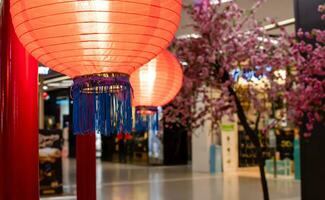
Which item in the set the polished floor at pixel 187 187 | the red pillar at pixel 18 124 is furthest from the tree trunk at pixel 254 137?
the polished floor at pixel 187 187

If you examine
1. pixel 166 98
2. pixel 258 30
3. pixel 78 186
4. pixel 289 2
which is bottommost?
pixel 78 186

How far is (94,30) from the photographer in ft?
4.99

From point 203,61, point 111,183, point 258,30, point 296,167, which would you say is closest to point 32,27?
point 203,61

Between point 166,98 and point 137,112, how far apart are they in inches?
10.1

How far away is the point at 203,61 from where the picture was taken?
3.81 m

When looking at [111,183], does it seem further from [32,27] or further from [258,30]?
[32,27]

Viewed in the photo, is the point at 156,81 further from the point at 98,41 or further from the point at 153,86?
the point at 98,41

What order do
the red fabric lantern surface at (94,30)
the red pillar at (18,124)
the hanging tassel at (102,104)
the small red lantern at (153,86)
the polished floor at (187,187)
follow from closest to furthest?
the red fabric lantern surface at (94,30) → the hanging tassel at (102,104) → the red pillar at (18,124) → the small red lantern at (153,86) → the polished floor at (187,187)

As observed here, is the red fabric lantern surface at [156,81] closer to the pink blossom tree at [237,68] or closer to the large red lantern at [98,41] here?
the pink blossom tree at [237,68]

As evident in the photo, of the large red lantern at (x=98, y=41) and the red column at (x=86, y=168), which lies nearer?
the large red lantern at (x=98, y=41)

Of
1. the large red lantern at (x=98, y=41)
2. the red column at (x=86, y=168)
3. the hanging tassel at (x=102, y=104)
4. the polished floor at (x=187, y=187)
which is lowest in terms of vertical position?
the polished floor at (x=187, y=187)

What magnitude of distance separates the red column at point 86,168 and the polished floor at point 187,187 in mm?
6696

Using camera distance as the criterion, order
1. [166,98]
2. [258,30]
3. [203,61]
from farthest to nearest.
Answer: [258,30]
[203,61]
[166,98]

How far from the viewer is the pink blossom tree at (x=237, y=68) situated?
3.71m
